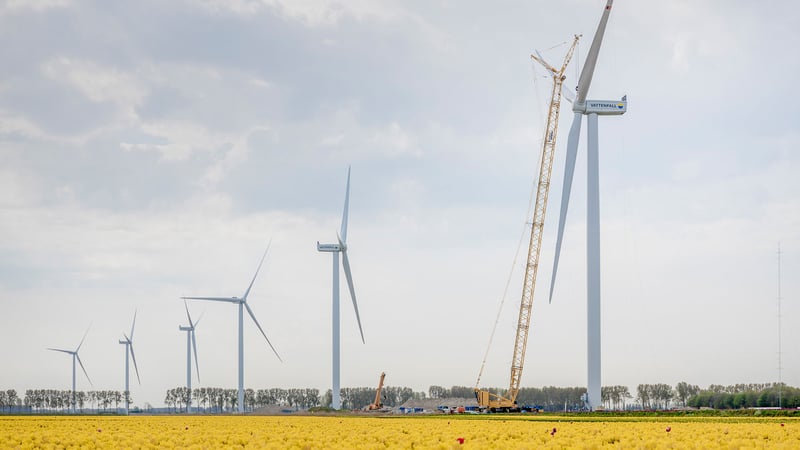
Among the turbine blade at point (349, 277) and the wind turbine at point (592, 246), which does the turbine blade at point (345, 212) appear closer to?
the turbine blade at point (349, 277)

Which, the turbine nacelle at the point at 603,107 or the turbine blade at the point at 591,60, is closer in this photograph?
the turbine blade at the point at 591,60

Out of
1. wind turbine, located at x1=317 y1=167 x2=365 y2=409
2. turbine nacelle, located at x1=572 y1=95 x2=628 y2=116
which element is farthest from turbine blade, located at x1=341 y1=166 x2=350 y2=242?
turbine nacelle, located at x1=572 y1=95 x2=628 y2=116

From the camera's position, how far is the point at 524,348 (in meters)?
148

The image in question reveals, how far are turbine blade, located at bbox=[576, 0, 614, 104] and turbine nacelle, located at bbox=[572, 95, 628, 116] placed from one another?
94 centimetres

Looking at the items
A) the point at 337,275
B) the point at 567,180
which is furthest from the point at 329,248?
the point at 567,180

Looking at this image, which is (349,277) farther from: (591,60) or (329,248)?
(591,60)

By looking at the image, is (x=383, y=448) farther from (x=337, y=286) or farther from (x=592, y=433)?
(x=337, y=286)

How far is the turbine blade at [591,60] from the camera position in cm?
12194

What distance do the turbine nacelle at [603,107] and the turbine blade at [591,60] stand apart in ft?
3.09

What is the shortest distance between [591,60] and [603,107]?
30.9 feet

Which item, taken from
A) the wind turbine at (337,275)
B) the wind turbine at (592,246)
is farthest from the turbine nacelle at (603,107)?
the wind turbine at (337,275)

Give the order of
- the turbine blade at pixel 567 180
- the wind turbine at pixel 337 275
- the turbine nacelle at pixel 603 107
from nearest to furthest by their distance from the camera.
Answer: the turbine blade at pixel 567 180, the turbine nacelle at pixel 603 107, the wind turbine at pixel 337 275

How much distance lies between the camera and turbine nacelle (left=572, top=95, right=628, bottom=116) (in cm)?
13200

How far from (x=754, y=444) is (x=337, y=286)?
436 feet
